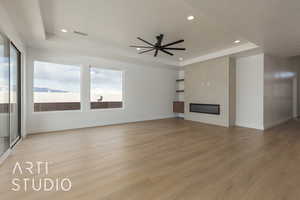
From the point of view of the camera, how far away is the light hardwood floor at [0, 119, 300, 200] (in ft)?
5.49

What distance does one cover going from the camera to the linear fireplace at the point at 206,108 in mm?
5659

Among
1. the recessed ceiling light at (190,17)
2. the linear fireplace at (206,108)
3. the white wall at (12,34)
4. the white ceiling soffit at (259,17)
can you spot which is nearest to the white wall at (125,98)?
the white wall at (12,34)

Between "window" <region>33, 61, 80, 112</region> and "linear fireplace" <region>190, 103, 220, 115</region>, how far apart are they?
4.71 metres

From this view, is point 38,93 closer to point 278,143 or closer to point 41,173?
point 41,173

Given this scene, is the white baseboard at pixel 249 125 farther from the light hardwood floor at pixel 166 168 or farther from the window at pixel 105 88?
the window at pixel 105 88

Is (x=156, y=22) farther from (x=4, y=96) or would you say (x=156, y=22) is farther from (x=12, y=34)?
(x=4, y=96)

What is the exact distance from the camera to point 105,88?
575cm

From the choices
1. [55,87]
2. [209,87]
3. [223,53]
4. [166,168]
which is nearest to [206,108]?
[209,87]


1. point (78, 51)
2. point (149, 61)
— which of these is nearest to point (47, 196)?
point (78, 51)

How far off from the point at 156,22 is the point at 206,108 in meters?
4.09

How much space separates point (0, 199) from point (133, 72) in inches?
211

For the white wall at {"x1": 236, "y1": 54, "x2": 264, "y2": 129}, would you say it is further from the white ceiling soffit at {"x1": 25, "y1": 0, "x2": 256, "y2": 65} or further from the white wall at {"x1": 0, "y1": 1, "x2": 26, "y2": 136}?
the white wall at {"x1": 0, "y1": 1, "x2": 26, "y2": 136}

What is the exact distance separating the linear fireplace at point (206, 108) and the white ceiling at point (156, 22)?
2259 millimetres

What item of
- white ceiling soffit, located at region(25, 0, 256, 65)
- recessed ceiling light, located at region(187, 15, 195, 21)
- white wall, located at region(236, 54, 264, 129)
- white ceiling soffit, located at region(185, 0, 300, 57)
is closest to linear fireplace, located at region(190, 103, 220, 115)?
white wall, located at region(236, 54, 264, 129)
